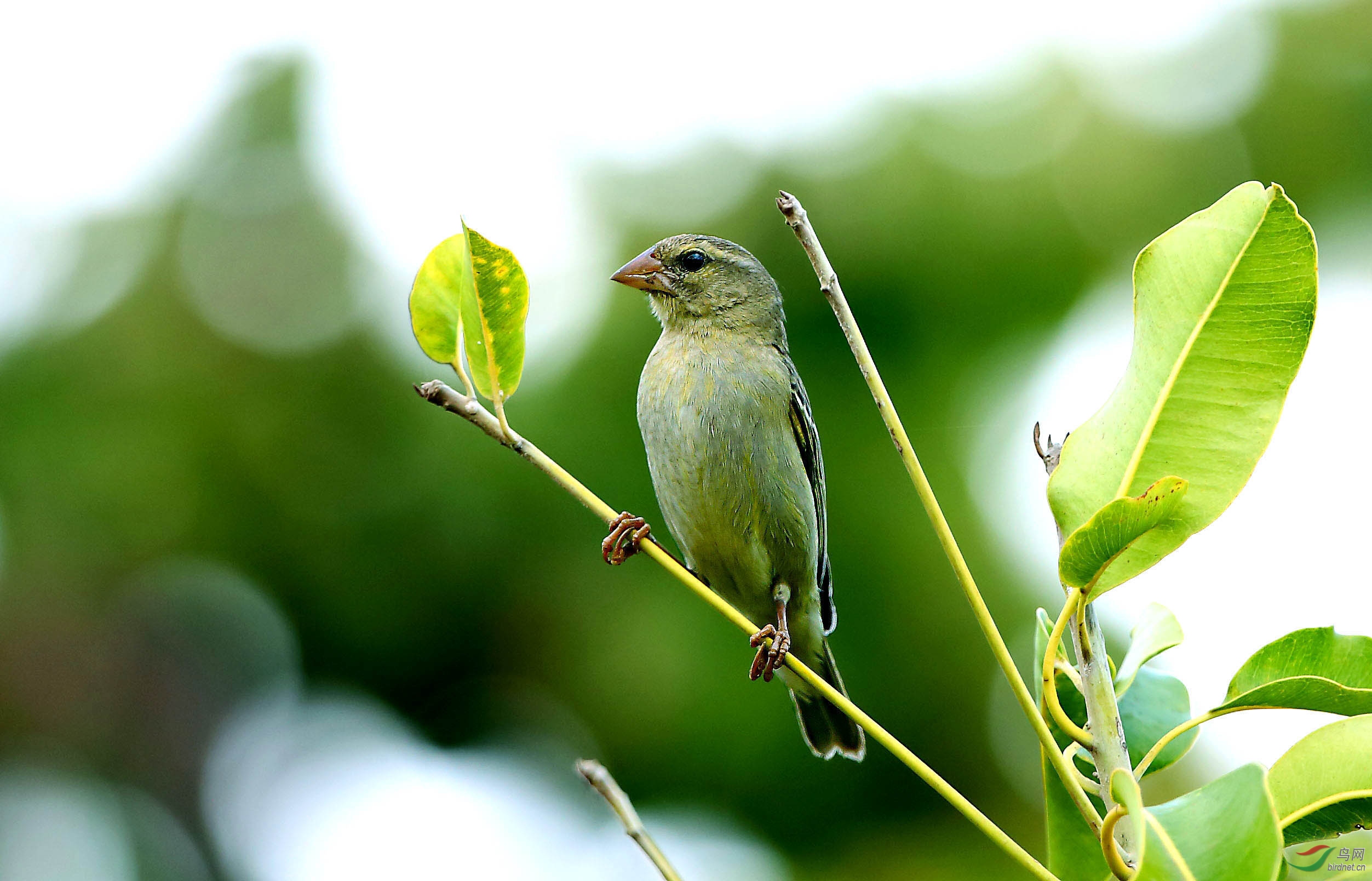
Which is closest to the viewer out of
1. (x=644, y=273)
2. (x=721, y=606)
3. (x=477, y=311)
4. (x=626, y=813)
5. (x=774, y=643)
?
(x=721, y=606)

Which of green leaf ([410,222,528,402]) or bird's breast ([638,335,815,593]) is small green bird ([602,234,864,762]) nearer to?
bird's breast ([638,335,815,593])

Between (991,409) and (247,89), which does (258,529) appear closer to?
(247,89)

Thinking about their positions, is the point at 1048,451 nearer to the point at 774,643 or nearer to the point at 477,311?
the point at 477,311

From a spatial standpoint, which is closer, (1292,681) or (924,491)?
(924,491)

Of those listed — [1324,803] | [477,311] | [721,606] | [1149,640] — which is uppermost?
[477,311]

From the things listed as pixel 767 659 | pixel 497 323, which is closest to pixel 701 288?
pixel 767 659

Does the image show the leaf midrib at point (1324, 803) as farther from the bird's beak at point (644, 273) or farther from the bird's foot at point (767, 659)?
the bird's beak at point (644, 273)

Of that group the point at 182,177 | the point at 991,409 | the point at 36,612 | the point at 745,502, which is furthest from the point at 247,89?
the point at 745,502

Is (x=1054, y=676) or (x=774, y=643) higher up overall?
(x=1054, y=676)
